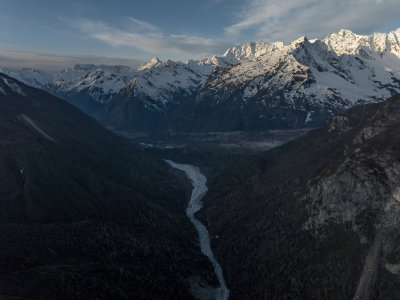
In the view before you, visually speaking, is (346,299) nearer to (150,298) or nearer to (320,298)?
(320,298)

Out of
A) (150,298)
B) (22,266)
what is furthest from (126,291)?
(22,266)

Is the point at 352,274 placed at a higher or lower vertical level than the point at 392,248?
lower

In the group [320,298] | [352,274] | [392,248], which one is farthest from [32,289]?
[392,248]

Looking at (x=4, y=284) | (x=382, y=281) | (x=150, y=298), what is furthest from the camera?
(x=150, y=298)

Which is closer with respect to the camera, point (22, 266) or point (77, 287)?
point (77, 287)

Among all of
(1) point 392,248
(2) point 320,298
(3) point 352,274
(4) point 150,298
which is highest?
(1) point 392,248

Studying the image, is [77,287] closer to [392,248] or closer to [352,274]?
[352,274]

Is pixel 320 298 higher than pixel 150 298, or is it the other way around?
pixel 320 298

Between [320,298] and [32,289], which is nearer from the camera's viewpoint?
[32,289]

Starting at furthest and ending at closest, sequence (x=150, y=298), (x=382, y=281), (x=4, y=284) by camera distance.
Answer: (x=150, y=298) < (x=382, y=281) < (x=4, y=284)
